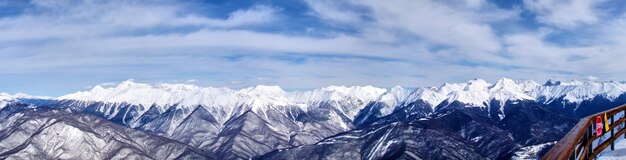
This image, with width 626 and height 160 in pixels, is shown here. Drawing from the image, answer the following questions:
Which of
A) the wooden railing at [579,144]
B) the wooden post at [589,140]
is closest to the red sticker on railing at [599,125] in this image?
the wooden railing at [579,144]

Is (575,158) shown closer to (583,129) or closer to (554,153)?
(583,129)

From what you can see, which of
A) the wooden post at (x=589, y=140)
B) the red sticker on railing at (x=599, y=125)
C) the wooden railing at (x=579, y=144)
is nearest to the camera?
the wooden railing at (x=579, y=144)

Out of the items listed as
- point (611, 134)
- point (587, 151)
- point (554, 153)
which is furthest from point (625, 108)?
point (554, 153)

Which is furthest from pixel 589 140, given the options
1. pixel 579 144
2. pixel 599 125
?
pixel 599 125

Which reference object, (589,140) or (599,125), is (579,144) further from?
(599,125)

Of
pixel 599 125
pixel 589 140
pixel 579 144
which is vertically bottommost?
pixel 579 144

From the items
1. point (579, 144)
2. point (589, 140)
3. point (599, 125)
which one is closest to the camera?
point (589, 140)

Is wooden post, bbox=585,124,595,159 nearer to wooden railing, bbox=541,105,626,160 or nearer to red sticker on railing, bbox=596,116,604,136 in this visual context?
wooden railing, bbox=541,105,626,160

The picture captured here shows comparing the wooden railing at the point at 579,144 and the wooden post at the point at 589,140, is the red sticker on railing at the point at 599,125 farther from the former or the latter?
the wooden post at the point at 589,140

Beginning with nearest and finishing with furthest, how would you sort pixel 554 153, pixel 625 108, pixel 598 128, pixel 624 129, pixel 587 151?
pixel 554 153 < pixel 587 151 < pixel 598 128 < pixel 625 108 < pixel 624 129

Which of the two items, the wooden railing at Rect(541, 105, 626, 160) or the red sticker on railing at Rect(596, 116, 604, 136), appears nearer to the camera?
the wooden railing at Rect(541, 105, 626, 160)

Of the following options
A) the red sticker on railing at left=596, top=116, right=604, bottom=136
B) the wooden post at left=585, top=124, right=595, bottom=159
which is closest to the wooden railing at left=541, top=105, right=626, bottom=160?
the wooden post at left=585, top=124, right=595, bottom=159
